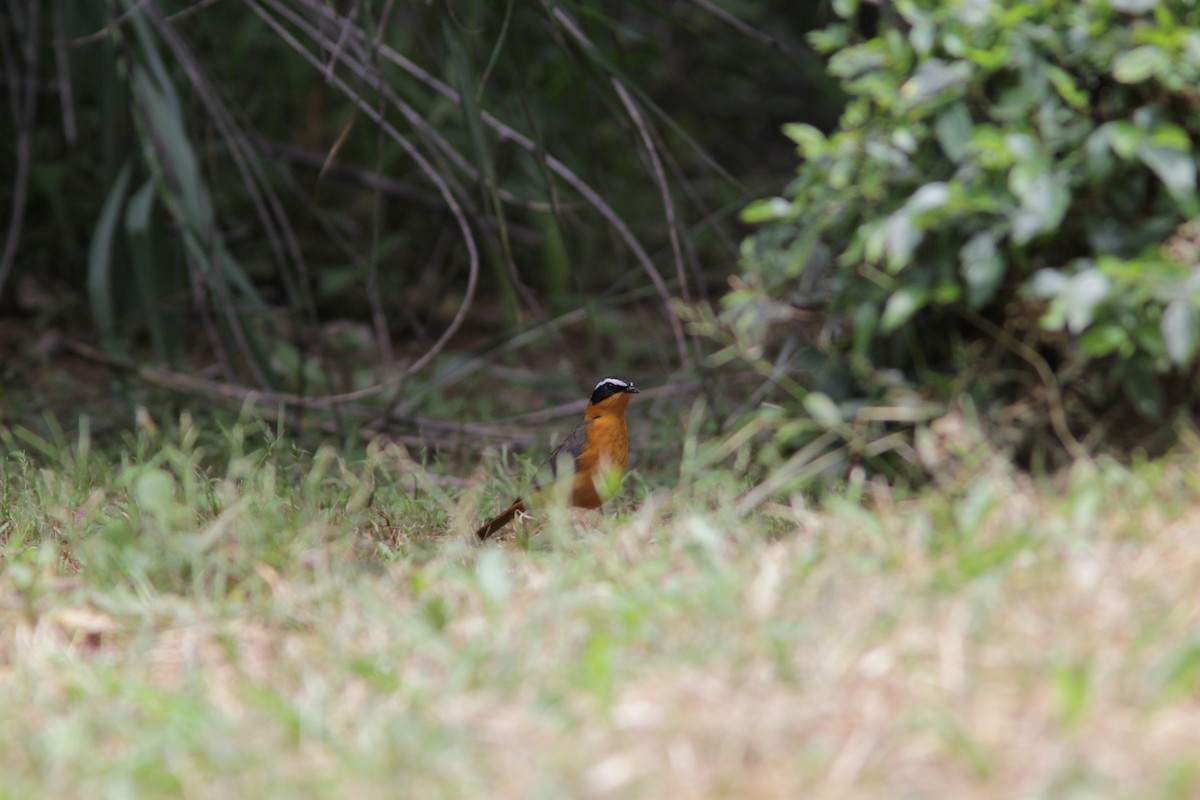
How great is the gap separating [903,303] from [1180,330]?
58 cm

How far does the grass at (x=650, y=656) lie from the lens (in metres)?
2.14

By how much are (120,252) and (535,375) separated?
6.22 ft

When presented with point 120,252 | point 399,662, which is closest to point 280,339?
point 120,252

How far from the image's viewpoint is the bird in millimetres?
4062

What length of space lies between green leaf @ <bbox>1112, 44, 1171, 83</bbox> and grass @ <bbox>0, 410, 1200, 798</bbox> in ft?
2.71

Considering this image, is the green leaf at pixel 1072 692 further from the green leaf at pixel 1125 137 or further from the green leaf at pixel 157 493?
the green leaf at pixel 157 493

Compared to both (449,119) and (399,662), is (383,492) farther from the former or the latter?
(449,119)

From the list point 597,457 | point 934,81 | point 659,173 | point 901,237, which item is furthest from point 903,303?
point 659,173

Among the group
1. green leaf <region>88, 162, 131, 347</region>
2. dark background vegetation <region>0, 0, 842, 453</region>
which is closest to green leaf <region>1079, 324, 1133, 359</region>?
dark background vegetation <region>0, 0, 842, 453</region>

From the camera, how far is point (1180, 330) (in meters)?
2.82

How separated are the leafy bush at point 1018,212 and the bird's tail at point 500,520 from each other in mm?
863

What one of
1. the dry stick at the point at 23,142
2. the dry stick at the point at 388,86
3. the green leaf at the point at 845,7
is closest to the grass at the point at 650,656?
the green leaf at the point at 845,7

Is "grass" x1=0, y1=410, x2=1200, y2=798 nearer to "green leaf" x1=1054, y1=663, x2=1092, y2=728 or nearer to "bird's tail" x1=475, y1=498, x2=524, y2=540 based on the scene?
"green leaf" x1=1054, y1=663, x2=1092, y2=728

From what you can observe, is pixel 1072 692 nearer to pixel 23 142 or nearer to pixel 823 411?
pixel 823 411
